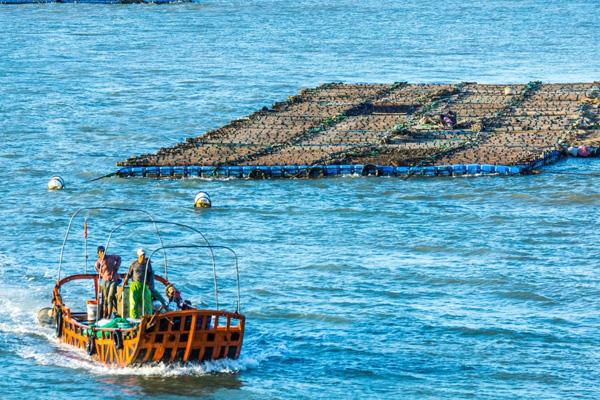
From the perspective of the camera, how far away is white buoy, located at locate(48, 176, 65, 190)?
56188 millimetres

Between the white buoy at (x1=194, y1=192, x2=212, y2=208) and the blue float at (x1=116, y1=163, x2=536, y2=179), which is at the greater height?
the blue float at (x1=116, y1=163, x2=536, y2=179)

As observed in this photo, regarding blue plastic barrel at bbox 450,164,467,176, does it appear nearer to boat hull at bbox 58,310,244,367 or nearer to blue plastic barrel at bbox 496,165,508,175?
blue plastic barrel at bbox 496,165,508,175

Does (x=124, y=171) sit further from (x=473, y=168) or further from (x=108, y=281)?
(x=108, y=281)

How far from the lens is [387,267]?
142ft

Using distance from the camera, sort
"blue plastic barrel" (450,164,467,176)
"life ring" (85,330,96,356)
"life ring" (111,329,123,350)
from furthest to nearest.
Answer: "blue plastic barrel" (450,164,467,176) < "life ring" (85,330,96,356) < "life ring" (111,329,123,350)

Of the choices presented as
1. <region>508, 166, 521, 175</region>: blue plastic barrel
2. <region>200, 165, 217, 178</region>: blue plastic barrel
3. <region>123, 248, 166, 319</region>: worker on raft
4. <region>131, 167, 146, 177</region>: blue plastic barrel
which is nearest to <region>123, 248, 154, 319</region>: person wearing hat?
<region>123, 248, 166, 319</region>: worker on raft

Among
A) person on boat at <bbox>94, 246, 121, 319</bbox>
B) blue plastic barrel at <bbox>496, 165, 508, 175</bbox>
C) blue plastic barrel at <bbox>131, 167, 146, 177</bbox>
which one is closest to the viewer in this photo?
person on boat at <bbox>94, 246, 121, 319</bbox>

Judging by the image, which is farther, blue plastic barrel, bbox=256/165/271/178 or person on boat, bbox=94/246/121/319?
blue plastic barrel, bbox=256/165/271/178

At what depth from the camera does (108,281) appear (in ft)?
111

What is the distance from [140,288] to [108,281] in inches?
68.4

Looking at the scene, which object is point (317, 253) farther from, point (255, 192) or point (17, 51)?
point (17, 51)

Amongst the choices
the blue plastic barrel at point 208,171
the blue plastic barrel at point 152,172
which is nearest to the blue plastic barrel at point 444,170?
the blue plastic barrel at point 208,171

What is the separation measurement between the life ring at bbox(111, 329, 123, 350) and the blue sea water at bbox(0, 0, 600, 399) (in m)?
0.86

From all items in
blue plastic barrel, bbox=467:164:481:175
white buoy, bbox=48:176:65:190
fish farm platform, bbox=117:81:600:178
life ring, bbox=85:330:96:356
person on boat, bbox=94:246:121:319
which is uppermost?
fish farm platform, bbox=117:81:600:178
